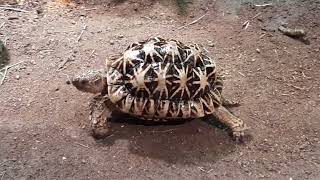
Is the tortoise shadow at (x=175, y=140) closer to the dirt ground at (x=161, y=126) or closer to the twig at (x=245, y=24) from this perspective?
the dirt ground at (x=161, y=126)

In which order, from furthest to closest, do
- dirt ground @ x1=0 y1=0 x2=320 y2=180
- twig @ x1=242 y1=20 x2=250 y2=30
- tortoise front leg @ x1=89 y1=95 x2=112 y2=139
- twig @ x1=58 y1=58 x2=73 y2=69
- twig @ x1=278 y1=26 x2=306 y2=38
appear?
twig @ x1=242 y1=20 x2=250 y2=30 < twig @ x1=278 y1=26 x2=306 y2=38 < twig @ x1=58 y1=58 x2=73 y2=69 < tortoise front leg @ x1=89 y1=95 x2=112 y2=139 < dirt ground @ x1=0 y1=0 x2=320 y2=180

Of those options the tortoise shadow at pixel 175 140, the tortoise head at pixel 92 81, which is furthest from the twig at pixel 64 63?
the tortoise shadow at pixel 175 140

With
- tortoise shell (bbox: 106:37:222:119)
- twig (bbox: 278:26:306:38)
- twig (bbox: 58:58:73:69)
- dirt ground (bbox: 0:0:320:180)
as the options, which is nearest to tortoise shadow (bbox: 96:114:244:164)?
dirt ground (bbox: 0:0:320:180)

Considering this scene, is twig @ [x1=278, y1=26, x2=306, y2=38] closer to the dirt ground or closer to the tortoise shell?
the dirt ground

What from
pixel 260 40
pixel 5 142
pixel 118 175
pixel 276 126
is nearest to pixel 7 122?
pixel 5 142

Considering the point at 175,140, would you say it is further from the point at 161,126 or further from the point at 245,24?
the point at 245,24

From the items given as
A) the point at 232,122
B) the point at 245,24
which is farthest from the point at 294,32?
the point at 232,122

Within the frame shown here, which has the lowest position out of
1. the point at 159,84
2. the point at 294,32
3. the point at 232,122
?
the point at 232,122
